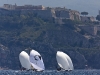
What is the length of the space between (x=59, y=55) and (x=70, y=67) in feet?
26.7

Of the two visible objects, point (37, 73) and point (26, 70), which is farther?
point (26, 70)

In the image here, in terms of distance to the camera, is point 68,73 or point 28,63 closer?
point 68,73

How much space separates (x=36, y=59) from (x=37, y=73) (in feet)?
15.1

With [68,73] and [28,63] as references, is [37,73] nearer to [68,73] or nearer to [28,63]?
[68,73]

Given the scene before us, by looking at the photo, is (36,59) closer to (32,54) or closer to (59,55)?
(32,54)

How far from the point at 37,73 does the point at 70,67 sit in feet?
45.2

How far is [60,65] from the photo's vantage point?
19050 cm

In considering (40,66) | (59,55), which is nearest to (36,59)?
(40,66)

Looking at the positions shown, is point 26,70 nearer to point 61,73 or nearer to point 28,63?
point 28,63

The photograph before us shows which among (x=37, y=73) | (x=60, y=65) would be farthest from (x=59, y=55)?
(x=37, y=73)

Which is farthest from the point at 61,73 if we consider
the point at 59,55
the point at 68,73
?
the point at 59,55

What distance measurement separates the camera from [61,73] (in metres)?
180

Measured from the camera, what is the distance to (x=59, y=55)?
196 meters

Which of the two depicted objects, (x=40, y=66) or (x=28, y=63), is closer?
(x=40, y=66)
